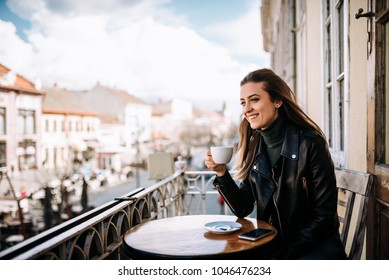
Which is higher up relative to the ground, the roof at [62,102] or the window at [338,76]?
the roof at [62,102]

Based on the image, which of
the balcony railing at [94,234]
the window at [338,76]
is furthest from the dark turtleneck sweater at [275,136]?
the window at [338,76]

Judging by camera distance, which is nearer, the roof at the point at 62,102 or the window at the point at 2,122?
the window at the point at 2,122

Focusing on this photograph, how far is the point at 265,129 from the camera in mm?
1630

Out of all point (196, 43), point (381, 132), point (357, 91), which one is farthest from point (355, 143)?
point (196, 43)

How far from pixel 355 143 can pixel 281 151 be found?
0.71 meters

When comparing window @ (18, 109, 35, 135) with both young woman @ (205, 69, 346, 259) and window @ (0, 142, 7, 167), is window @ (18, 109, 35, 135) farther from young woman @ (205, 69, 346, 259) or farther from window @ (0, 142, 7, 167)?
young woman @ (205, 69, 346, 259)

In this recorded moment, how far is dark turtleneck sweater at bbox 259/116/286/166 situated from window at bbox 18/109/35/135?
24433 millimetres

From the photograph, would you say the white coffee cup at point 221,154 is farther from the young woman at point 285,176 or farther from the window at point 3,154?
the window at point 3,154

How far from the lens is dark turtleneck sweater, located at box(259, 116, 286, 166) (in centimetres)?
161

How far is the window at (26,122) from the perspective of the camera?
23.9m

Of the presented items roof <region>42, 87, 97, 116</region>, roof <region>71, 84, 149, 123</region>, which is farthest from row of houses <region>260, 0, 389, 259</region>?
roof <region>71, 84, 149, 123</region>

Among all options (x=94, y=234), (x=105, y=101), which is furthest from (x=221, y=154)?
(x=105, y=101)

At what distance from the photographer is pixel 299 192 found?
149 centimetres
